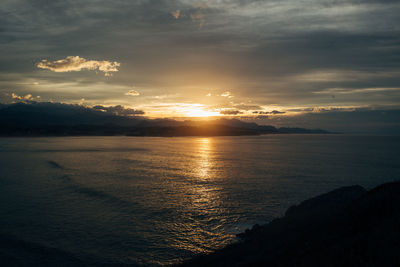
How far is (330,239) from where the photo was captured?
48.6 ft

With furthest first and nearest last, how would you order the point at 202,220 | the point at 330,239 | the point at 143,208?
the point at 143,208, the point at 202,220, the point at 330,239

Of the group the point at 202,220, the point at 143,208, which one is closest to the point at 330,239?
the point at 202,220

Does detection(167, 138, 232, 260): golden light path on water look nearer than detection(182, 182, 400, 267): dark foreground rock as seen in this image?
No

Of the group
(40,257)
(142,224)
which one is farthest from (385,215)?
(40,257)

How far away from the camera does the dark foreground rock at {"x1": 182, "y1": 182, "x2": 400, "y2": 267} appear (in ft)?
39.3

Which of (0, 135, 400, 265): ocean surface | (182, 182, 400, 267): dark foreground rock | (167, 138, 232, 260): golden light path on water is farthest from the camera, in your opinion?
(167, 138, 232, 260): golden light path on water

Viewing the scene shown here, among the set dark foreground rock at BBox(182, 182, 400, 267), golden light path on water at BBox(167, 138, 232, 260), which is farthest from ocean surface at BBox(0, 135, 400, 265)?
dark foreground rock at BBox(182, 182, 400, 267)

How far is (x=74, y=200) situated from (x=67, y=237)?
12986mm

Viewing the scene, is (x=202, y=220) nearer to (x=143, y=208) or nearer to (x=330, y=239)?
(x=143, y=208)

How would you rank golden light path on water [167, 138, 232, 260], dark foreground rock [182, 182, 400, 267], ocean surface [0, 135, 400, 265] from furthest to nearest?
golden light path on water [167, 138, 232, 260] < ocean surface [0, 135, 400, 265] < dark foreground rock [182, 182, 400, 267]

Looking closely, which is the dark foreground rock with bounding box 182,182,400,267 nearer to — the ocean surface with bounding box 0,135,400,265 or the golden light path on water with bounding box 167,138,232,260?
the golden light path on water with bounding box 167,138,232,260

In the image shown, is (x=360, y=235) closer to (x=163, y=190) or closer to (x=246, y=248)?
(x=246, y=248)

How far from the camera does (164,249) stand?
843 inches

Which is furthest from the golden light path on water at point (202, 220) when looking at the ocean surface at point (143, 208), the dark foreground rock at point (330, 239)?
the dark foreground rock at point (330, 239)
